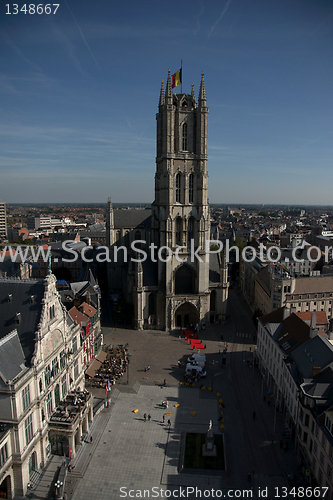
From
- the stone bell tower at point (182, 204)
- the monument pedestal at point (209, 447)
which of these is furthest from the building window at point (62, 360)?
the stone bell tower at point (182, 204)

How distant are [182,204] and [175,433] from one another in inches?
1841

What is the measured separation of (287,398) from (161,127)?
59.8 m

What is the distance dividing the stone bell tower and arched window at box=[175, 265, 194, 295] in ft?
0.75

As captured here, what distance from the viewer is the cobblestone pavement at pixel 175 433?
3566 centimetres

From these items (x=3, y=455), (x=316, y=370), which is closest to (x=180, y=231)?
(x=316, y=370)

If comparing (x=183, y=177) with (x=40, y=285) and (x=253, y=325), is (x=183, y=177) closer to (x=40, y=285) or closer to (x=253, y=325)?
(x=253, y=325)

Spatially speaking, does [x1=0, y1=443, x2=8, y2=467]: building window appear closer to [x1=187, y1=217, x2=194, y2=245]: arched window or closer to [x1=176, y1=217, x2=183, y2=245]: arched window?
[x1=176, y1=217, x2=183, y2=245]: arched window

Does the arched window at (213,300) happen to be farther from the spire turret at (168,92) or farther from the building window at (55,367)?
the building window at (55,367)

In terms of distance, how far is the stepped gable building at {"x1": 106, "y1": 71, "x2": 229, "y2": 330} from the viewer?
75.3 metres

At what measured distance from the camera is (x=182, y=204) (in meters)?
76.5

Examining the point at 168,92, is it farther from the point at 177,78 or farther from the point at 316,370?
the point at 316,370

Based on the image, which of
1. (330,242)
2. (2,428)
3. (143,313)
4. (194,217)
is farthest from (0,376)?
(330,242)

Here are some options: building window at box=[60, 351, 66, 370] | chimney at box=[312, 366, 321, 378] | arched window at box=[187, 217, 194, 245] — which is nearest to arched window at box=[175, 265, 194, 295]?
arched window at box=[187, 217, 194, 245]

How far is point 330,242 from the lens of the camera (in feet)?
515
